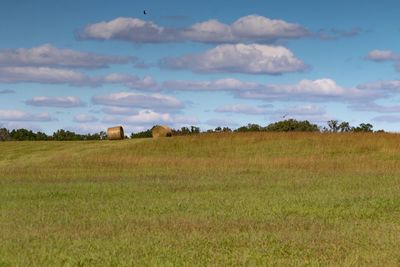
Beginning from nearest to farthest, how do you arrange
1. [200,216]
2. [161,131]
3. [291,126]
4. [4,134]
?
[200,216]
[161,131]
[291,126]
[4,134]

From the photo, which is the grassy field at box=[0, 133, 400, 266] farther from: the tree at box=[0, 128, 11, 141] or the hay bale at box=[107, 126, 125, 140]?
the tree at box=[0, 128, 11, 141]

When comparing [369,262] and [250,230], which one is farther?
[250,230]

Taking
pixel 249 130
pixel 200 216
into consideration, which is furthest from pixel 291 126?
pixel 200 216

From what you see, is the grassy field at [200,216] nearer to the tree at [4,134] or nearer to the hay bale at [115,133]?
the hay bale at [115,133]

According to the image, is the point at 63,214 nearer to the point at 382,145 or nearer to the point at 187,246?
the point at 187,246

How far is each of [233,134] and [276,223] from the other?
147ft

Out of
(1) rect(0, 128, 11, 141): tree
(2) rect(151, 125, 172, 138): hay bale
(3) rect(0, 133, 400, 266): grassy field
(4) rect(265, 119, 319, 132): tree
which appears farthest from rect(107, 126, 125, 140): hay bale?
(1) rect(0, 128, 11, 141): tree

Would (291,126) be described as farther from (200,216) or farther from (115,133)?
(200,216)

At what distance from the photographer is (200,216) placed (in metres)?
20.8

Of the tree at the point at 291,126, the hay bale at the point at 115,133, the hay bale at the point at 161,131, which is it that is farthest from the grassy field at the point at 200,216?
the tree at the point at 291,126

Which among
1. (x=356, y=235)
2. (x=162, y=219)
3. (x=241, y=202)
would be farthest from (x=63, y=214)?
(x=356, y=235)

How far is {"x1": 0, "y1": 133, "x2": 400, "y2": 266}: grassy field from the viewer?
1495cm

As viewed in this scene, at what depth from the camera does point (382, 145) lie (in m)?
58.1

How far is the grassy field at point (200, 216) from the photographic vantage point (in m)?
15.0
